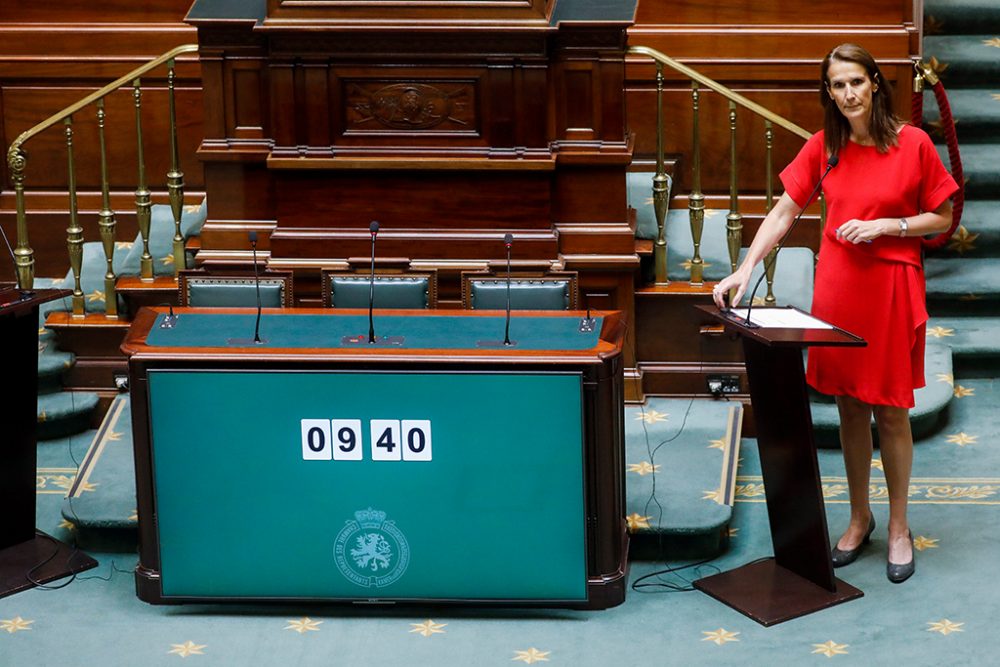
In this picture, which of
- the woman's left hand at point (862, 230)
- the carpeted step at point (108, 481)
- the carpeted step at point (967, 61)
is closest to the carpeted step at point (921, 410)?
the woman's left hand at point (862, 230)

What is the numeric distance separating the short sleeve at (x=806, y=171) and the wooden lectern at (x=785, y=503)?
1.20ft

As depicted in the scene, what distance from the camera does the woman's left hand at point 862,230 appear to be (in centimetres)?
513

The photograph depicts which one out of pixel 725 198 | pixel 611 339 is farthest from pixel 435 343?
pixel 725 198

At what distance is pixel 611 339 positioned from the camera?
537 cm

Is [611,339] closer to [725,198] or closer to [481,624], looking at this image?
[481,624]

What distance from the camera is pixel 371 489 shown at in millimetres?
5332

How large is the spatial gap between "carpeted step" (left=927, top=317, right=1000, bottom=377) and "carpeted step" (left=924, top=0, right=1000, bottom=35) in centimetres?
184

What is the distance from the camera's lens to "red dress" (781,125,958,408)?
5203 mm

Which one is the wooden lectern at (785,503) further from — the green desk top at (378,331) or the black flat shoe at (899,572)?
the green desk top at (378,331)

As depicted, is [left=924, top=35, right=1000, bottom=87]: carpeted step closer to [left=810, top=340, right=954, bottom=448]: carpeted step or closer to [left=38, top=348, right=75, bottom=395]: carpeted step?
[left=810, top=340, right=954, bottom=448]: carpeted step

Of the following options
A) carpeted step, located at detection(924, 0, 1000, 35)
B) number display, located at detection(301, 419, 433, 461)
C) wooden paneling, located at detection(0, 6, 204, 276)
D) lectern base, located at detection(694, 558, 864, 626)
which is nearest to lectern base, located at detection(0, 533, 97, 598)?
number display, located at detection(301, 419, 433, 461)

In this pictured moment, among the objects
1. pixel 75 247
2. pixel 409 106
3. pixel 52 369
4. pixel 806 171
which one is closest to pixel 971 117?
pixel 409 106

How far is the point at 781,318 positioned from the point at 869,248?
0.35 metres

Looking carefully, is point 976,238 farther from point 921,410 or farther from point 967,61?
point 921,410
